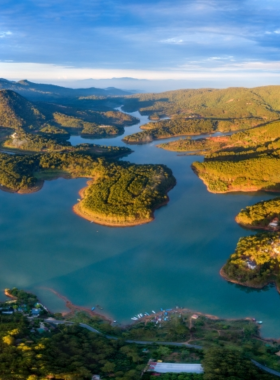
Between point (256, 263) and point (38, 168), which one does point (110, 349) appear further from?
point (38, 168)

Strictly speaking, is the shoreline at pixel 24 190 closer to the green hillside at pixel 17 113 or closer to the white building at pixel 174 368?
the white building at pixel 174 368

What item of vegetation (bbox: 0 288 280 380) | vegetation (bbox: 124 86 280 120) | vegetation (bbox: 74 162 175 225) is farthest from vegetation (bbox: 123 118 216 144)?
vegetation (bbox: 0 288 280 380)

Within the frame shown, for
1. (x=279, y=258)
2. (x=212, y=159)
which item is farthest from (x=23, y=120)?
(x=279, y=258)

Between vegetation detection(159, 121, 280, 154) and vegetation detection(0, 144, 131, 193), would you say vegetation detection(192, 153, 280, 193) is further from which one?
vegetation detection(0, 144, 131, 193)

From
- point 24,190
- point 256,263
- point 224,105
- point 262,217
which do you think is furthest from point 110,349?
point 224,105

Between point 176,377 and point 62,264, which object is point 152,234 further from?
point 176,377

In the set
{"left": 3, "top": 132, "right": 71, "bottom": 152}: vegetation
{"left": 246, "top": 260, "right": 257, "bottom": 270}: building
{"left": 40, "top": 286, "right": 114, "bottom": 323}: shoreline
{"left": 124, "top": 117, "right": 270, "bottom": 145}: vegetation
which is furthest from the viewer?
{"left": 124, "top": 117, "right": 270, "bottom": 145}: vegetation
